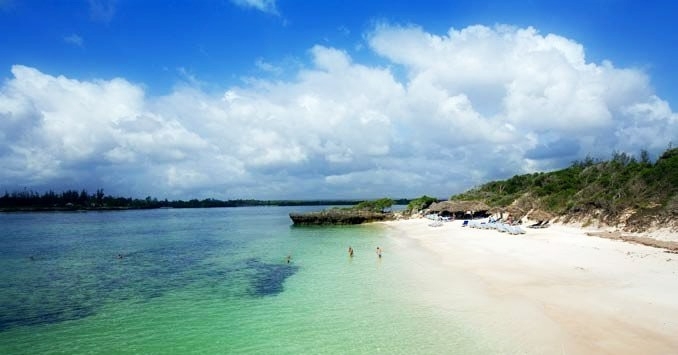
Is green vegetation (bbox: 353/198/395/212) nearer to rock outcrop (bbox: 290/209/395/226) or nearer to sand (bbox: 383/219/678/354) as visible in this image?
rock outcrop (bbox: 290/209/395/226)

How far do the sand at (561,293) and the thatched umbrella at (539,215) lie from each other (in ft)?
38.9

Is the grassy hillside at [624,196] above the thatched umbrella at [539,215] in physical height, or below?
above

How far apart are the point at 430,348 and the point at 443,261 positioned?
537 inches

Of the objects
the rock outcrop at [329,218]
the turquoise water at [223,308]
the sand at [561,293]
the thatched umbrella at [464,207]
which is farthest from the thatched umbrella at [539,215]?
the rock outcrop at [329,218]

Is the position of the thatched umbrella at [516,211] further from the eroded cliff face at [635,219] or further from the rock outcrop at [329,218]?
the rock outcrop at [329,218]

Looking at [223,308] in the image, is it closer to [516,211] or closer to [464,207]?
[516,211]

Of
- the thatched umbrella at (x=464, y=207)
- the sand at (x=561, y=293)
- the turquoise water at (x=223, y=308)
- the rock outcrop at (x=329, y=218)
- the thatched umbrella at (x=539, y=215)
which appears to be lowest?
the turquoise water at (x=223, y=308)

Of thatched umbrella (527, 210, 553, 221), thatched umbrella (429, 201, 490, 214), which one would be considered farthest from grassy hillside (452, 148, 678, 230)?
thatched umbrella (429, 201, 490, 214)

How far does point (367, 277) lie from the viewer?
66.4ft

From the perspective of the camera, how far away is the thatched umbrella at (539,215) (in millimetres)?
39188

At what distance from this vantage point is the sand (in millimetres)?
10820

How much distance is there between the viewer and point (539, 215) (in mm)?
40219

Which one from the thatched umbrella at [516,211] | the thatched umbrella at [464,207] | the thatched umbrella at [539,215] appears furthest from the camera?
the thatched umbrella at [464,207]

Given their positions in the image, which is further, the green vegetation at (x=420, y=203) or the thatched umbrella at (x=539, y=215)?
the green vegetation at (x=420, y=203)
